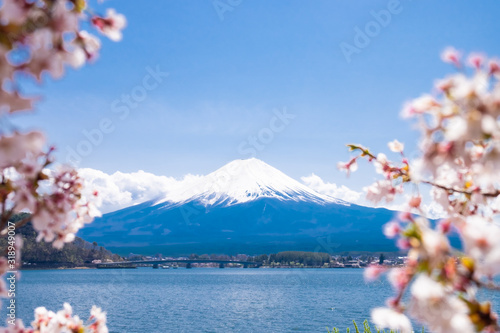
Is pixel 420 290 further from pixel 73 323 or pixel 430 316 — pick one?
pixel 73 323

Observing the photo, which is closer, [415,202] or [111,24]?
[111,24]

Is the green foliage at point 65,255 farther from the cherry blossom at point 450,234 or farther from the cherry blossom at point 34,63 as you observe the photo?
the cherry blossom at point 450,234

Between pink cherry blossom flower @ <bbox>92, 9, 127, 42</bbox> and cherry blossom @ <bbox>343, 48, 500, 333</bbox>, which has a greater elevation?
pink cherry blossom flower @ <bbox>92, 9, 127, 42</bbox>

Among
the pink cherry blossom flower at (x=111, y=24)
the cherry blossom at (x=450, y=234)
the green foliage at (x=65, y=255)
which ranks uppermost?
the pink cherry blossom flower at (x=111, y=24)

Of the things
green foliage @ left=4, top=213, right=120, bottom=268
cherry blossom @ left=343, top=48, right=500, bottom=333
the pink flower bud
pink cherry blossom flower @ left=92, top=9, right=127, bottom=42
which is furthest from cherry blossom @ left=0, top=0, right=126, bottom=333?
green foliage @ left=4, top=213, right=120, bottom=268

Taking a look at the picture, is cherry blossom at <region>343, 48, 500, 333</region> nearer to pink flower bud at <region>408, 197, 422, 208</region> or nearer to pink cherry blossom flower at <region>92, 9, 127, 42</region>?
pink flower bud at <region>408, 197, 422, 208</region>

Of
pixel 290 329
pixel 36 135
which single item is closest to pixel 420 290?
pixel 36 135

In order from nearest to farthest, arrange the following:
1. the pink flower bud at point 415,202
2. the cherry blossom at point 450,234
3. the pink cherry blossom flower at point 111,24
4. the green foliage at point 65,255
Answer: the cherry blossom at point 450,234 < the pink cherry blossom flower at point 111,24 < the pink flower bud at point 415,202 < the green foliage at point 65,255

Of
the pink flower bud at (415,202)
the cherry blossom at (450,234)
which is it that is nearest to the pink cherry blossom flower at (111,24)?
the cherry blossom at (450,234)

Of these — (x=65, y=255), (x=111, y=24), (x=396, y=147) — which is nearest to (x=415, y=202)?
(x=396, y=147)

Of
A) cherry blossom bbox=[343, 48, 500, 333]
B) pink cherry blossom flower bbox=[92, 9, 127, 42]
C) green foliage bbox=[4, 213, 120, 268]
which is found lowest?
green foliage bbox=[4, 213, 120, 268]

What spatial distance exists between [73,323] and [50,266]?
121m

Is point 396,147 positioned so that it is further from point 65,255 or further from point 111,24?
point 65,255

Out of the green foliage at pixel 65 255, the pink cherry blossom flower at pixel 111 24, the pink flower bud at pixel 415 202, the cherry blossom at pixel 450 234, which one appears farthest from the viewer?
the green foliage at pixel 65 255
